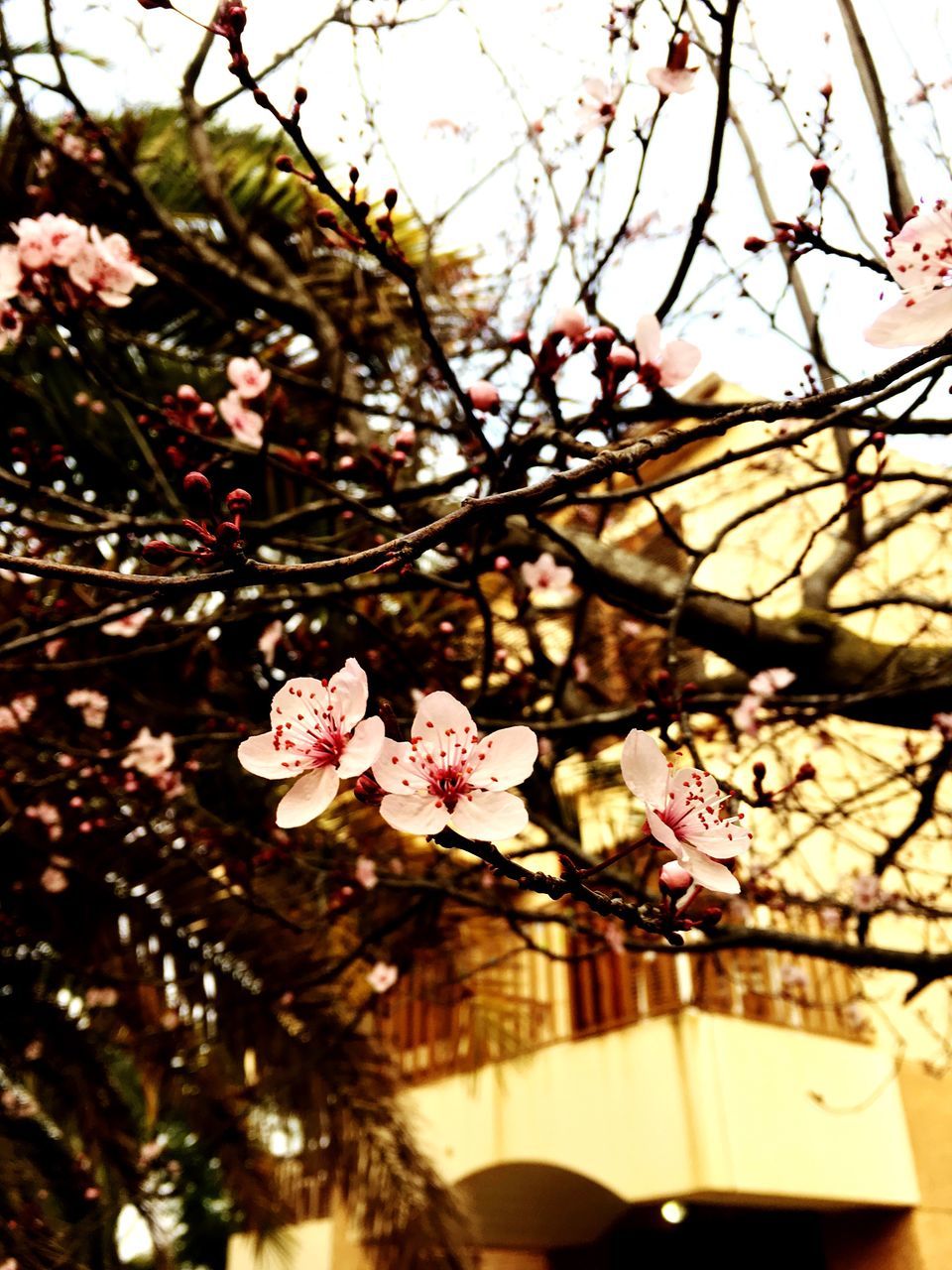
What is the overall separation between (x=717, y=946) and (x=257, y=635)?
236cm

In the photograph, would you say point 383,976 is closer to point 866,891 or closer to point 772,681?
point 772,681

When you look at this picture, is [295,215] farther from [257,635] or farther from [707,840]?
[707,840]

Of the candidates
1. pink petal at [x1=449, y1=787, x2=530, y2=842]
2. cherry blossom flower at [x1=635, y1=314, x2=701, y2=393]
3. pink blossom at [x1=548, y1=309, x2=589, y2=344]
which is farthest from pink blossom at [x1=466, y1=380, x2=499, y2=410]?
pink petal at [x1=449, y1=787, x2=530, y2=842]

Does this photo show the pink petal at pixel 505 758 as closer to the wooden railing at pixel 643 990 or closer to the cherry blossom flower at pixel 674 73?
the cherry blossom flower at pixel 674 73

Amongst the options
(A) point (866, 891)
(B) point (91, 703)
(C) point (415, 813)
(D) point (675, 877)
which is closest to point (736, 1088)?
(A) point (866, 891)

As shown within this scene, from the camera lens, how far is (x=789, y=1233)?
804 cm

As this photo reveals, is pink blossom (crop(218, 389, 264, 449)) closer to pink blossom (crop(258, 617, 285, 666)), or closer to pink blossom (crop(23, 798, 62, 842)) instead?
pink blossom (crop(258, 617, 285, 666))

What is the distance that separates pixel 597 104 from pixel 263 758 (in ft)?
7.09

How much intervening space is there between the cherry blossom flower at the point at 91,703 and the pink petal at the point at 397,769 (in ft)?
9.22

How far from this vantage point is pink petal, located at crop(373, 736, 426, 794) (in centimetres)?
99

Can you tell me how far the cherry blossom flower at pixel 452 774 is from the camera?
977mm

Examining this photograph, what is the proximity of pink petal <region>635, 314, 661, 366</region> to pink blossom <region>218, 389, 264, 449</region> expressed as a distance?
1.13 metres

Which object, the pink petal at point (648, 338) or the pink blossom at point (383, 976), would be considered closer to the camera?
the pink petal at point (648, 338)

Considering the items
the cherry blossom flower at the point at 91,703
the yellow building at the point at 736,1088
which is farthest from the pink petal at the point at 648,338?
the yellow building at the point at 736,1088
